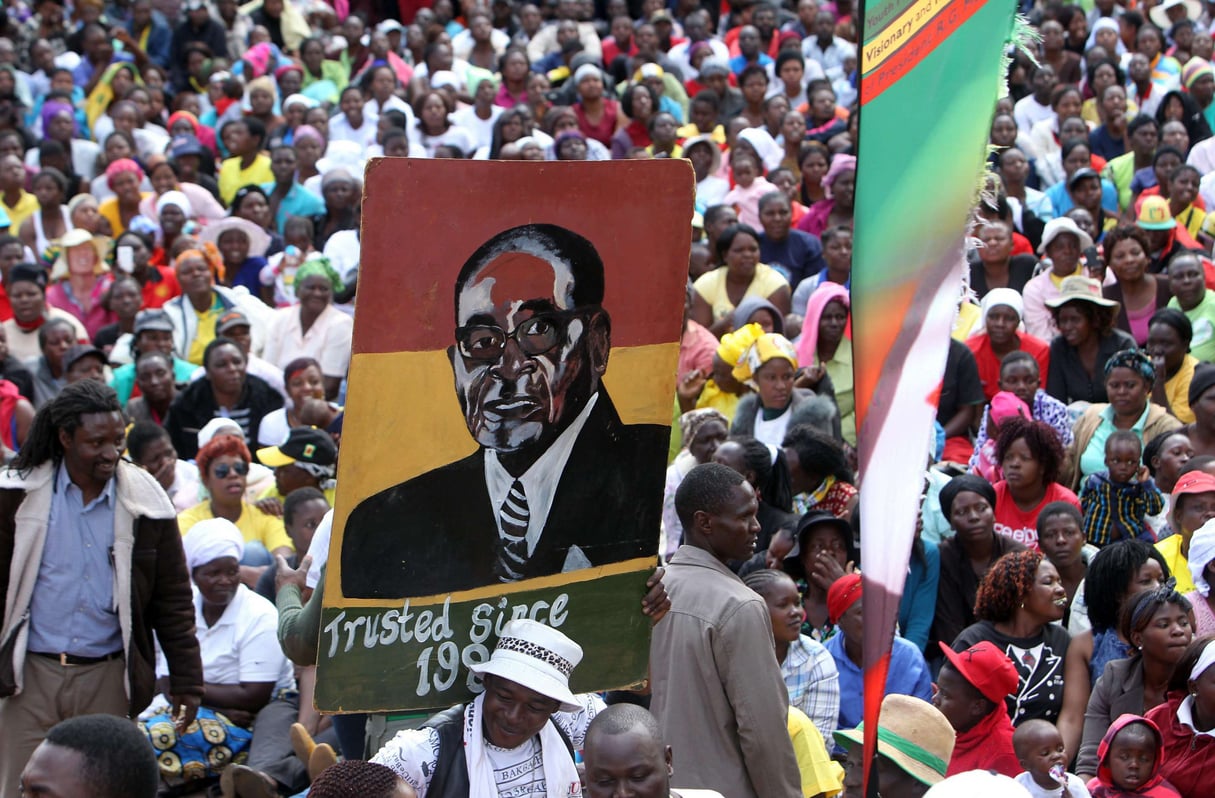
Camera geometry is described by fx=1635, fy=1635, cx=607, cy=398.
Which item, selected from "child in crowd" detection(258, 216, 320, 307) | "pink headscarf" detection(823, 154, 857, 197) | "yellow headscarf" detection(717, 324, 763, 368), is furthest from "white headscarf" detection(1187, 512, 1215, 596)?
"child in crowd" detection(258, 216, 320, 307)

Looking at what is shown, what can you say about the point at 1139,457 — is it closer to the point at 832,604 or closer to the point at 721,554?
the point at 832,604

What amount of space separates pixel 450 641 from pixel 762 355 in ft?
17.1

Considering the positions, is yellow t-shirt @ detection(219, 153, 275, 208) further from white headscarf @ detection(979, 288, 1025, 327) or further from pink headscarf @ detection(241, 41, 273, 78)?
white headscarf @ detection(979, 288, 1025, 327)

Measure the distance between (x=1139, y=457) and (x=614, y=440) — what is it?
4424 mm

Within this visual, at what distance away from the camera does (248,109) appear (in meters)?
16.0

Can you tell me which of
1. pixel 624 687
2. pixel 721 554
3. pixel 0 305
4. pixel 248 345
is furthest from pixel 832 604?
pixel 0 305

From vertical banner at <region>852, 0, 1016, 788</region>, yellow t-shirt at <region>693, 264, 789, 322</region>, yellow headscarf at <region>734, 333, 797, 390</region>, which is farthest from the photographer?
yellow t-shirt at <region>693, 264, 789, 322</region>

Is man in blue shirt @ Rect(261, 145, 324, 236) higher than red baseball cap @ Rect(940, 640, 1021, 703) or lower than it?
higher

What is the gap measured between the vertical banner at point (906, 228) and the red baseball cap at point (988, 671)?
2.56 meters

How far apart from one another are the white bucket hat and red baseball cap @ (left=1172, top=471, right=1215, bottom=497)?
153 inches

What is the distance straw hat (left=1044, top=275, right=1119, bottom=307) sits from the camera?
31.0 ft

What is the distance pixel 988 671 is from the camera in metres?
5.31

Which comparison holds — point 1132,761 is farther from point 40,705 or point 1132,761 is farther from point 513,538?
point 40,705

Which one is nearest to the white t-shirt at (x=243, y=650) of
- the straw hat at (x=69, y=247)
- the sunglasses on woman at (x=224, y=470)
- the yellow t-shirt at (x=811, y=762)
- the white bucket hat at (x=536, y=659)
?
the sunglasses on woman at (x=224, y=470)
